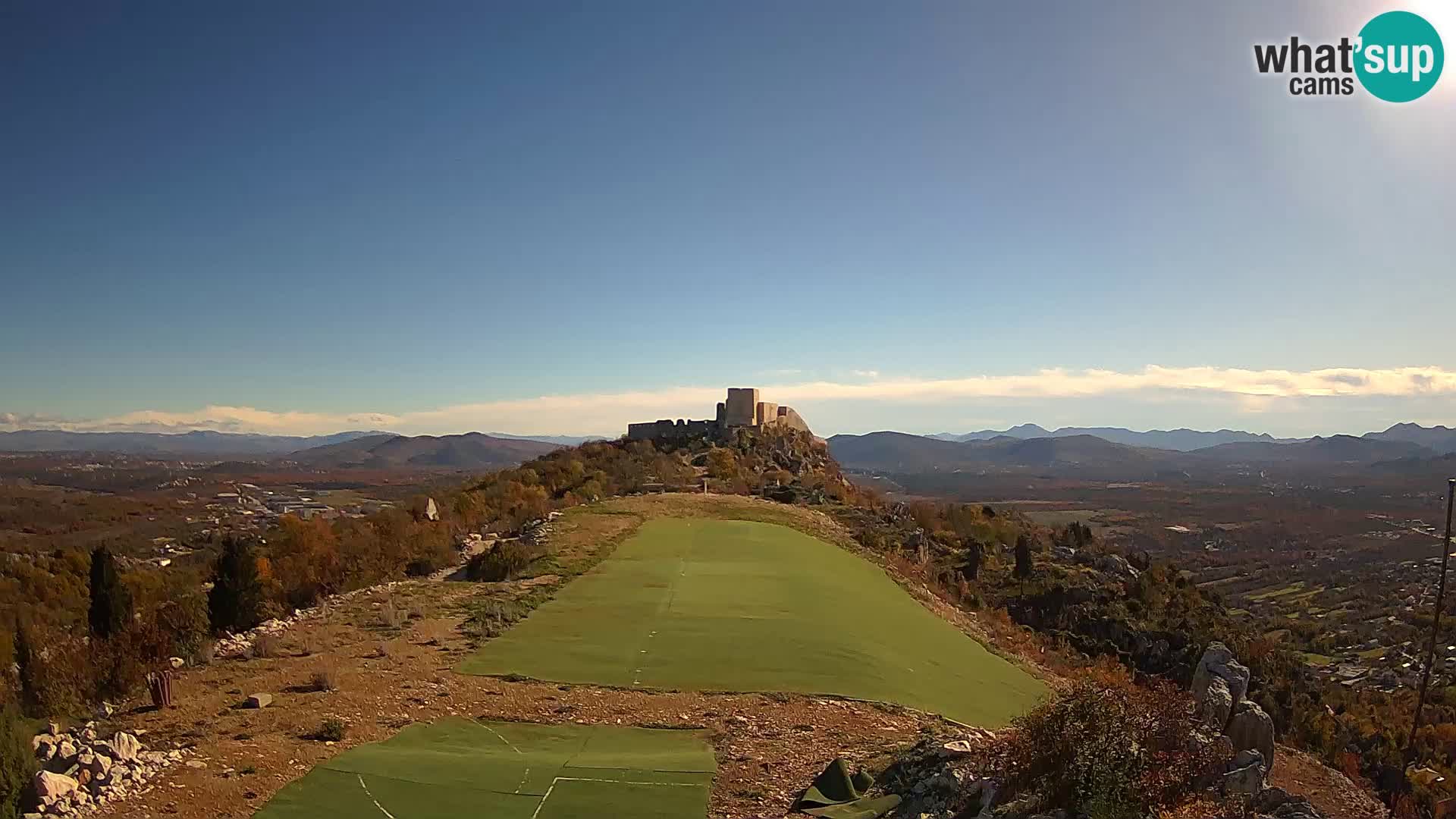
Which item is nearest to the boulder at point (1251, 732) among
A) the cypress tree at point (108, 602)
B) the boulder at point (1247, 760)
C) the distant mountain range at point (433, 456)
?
the boulder at point (1247, 760)

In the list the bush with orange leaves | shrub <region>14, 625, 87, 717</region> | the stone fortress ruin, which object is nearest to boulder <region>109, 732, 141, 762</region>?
shrub <region>14, 625, 87, 717</region>

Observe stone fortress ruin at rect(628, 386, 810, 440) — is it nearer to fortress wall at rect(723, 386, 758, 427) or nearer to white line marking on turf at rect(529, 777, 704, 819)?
fortress wall at rect(723, 386, 758, 427)

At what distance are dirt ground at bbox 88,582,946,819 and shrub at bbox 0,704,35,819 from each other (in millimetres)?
719

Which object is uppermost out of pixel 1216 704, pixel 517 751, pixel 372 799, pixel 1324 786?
pixel 1216 704

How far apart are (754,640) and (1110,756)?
355 inches

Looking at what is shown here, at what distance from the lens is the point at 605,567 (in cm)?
2078

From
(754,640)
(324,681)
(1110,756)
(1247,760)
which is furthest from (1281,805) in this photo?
(324,681)

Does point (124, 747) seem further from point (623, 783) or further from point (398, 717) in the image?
point (623, 783)

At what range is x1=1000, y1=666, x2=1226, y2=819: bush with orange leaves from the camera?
595cm

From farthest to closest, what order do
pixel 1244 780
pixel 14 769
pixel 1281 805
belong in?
pixel 14 769
pixel 1244 780
pixel 1281 805

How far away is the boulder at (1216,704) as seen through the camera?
29.4 ft

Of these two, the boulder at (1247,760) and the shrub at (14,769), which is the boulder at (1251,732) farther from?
the shrub at (14,769)

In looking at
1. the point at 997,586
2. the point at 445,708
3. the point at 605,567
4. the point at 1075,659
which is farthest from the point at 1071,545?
the point at 445,708

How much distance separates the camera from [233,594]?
14.9 metres
